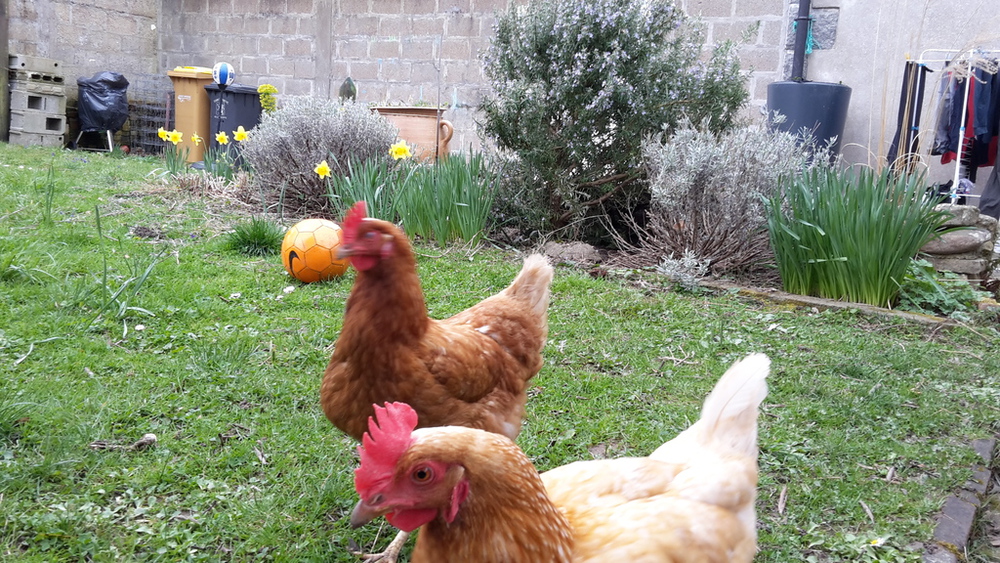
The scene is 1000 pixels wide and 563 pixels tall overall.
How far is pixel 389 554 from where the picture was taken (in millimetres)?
2244

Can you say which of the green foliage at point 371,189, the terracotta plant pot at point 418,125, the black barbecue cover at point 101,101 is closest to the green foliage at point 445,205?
the green foliage at point 371,189

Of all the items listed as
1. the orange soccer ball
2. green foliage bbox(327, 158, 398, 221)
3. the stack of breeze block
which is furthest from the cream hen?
the stack of breeze block

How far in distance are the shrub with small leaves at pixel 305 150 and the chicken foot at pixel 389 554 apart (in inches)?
196

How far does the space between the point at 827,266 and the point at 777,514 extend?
115 inches

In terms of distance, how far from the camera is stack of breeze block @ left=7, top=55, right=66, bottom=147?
11.5m

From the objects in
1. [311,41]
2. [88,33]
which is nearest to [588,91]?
[311,41]

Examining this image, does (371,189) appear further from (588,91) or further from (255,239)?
(588,91)

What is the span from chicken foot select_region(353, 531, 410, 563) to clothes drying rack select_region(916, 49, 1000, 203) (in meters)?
6.95

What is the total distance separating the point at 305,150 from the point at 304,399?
14.4 feet

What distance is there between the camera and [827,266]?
502 centimetres

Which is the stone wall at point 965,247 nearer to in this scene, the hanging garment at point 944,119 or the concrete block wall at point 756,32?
the hanging garment at point 944,119

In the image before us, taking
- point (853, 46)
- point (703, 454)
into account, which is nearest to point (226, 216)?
point (703, 454)

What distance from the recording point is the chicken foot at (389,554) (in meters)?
2.24

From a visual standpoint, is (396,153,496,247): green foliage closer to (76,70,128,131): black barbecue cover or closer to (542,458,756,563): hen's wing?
Answer: (542,458,756,563): hen's wing
